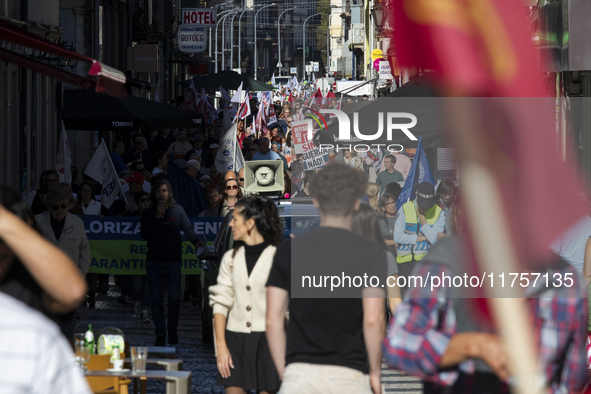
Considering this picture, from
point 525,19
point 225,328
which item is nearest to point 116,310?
point 225,328

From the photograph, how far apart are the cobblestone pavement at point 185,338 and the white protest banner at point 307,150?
235cm

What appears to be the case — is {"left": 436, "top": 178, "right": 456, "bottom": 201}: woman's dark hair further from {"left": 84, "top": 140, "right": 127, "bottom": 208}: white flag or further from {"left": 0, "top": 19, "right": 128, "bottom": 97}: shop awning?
{"left": 84, "top": 140, "right": 127, "bottom": 208}: white flag

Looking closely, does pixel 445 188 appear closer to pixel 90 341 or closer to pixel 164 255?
pixel 164 255

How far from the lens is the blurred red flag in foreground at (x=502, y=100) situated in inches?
72.5

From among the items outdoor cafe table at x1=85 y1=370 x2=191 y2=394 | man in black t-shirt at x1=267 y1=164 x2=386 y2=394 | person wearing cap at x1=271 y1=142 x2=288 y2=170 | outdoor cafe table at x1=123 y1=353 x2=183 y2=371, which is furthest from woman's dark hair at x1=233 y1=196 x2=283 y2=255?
person wearing cap at x1=271 y1=142 x2=288 y2=170

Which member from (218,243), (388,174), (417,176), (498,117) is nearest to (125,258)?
(218,243)

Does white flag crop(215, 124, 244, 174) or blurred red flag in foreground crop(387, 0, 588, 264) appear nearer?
blurred red flag in foreground crop(387, 0, 588, 264)

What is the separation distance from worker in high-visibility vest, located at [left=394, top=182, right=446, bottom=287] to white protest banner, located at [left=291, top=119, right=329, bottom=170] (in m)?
1.05

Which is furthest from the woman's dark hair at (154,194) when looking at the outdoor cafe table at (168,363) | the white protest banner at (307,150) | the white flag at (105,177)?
the outdoor cafe table at (168,363)

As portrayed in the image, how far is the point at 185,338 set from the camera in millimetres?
10906

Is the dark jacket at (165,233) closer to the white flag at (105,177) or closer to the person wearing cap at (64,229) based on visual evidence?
the person wearing cap at (64,229)

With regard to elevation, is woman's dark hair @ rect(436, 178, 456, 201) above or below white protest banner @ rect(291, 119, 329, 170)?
below

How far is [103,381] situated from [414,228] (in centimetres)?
448

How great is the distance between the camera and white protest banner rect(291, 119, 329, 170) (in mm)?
12102
